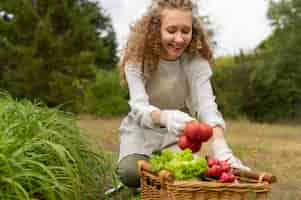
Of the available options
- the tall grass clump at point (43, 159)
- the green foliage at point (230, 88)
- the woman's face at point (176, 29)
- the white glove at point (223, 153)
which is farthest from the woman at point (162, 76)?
the green foliage at point (230, 88)

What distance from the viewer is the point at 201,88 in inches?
139

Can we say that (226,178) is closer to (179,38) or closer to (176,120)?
(176,120)

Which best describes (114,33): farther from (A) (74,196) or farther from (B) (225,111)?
(A) (74,196)

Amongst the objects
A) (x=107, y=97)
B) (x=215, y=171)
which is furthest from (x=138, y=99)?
(x=107, y=97)

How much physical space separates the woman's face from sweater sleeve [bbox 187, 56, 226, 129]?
300 millimetres

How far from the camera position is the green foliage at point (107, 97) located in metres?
21.5

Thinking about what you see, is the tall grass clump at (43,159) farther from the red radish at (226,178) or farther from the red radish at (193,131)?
the red radish at (226,178)

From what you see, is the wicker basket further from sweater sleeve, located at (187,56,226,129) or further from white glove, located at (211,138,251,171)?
sweater sleeve, located at (187,56,226,129)

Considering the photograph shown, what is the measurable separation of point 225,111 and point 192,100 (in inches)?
796

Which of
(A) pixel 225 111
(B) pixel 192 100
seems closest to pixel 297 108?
(A) pixel 225 111

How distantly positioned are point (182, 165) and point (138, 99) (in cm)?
92

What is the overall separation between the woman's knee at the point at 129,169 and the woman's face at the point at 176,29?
0.78m

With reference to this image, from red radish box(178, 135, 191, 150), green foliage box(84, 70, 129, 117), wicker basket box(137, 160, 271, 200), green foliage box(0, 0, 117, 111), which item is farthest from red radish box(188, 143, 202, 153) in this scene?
green foliage box(84, 70, 129, 117)

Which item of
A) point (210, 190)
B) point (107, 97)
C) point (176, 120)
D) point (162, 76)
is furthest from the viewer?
point (107, 97)
